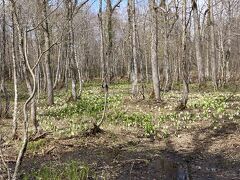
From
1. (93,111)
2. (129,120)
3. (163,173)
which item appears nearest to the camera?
(163,173)

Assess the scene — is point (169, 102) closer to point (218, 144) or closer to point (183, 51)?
point (183, 51)

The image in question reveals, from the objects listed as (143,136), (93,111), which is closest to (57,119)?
(93,111)

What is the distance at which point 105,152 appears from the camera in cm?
1054

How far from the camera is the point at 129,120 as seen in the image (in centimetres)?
1427

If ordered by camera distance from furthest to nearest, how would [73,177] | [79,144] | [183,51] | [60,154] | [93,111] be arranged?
1. [93,111]
2. [183,51]
3. [79,144]
4. [60,154]
5. [73,177]

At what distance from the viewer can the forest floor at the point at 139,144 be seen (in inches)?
342

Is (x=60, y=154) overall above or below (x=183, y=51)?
below

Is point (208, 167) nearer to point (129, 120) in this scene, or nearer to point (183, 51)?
point (129, 120)

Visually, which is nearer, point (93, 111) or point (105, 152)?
point (105, 152)

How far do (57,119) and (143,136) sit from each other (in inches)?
176

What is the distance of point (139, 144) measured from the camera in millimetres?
11578

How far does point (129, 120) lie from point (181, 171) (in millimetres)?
5529

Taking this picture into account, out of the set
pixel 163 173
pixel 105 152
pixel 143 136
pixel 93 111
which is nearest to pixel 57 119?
pixel 93 111

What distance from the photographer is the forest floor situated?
28.5 feet
